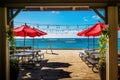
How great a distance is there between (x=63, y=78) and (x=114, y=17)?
3.90 meters

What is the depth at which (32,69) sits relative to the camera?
1568 cm

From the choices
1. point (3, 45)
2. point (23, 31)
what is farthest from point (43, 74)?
point (3, 45)

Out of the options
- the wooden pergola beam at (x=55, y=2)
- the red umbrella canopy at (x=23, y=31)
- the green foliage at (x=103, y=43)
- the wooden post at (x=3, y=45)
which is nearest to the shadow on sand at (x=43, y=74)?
the wooden post at (x=3, y=45)

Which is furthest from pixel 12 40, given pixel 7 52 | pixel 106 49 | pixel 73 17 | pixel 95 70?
pixel 73 17

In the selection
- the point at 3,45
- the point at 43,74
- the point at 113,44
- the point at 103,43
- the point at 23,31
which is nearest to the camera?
the point at 113,44

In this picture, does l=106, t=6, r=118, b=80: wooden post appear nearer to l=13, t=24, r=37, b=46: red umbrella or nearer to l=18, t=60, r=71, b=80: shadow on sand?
l=18, t=60, r=71, b=80: shadow on sand

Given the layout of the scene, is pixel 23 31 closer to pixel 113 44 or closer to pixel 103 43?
pixel 103 43

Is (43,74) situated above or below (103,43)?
below

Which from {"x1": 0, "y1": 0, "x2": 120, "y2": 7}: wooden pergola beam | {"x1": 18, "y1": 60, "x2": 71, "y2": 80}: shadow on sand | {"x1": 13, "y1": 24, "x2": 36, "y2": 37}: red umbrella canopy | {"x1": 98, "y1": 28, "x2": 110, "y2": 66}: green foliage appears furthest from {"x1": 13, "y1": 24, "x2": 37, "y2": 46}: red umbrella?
{"x1": 98, "y1": 28, "x2": 110, "y2": 66}: green foliage

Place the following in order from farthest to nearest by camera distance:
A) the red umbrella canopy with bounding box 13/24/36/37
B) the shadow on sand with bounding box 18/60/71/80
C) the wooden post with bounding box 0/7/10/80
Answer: the red umbrella canopy with bounding box 13/24/36/37 → the shadow on sand with bounding box 18/60/71/80 → the wooden post with bounding box 0/7/10/80

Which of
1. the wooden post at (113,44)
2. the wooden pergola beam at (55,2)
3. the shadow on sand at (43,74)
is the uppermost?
the wooden pergola beam at (55,2)

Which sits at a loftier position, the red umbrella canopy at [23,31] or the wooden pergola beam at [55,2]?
the wooden pergola beam at [55,2]

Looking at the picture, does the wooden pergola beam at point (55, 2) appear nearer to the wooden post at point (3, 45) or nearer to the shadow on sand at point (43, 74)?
the wooden post at point (3, 45)

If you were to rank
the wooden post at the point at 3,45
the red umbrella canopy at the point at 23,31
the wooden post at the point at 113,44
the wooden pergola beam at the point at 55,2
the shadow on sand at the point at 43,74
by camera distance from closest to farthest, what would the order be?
the wooden pergola beam at the point at 55,2 < the wooden post at the point at 113,44 < the wooden post at the point at 3,45 < the shadow on sand at the point at 43,74 < the red umbrella canopy at the point at 23,31
